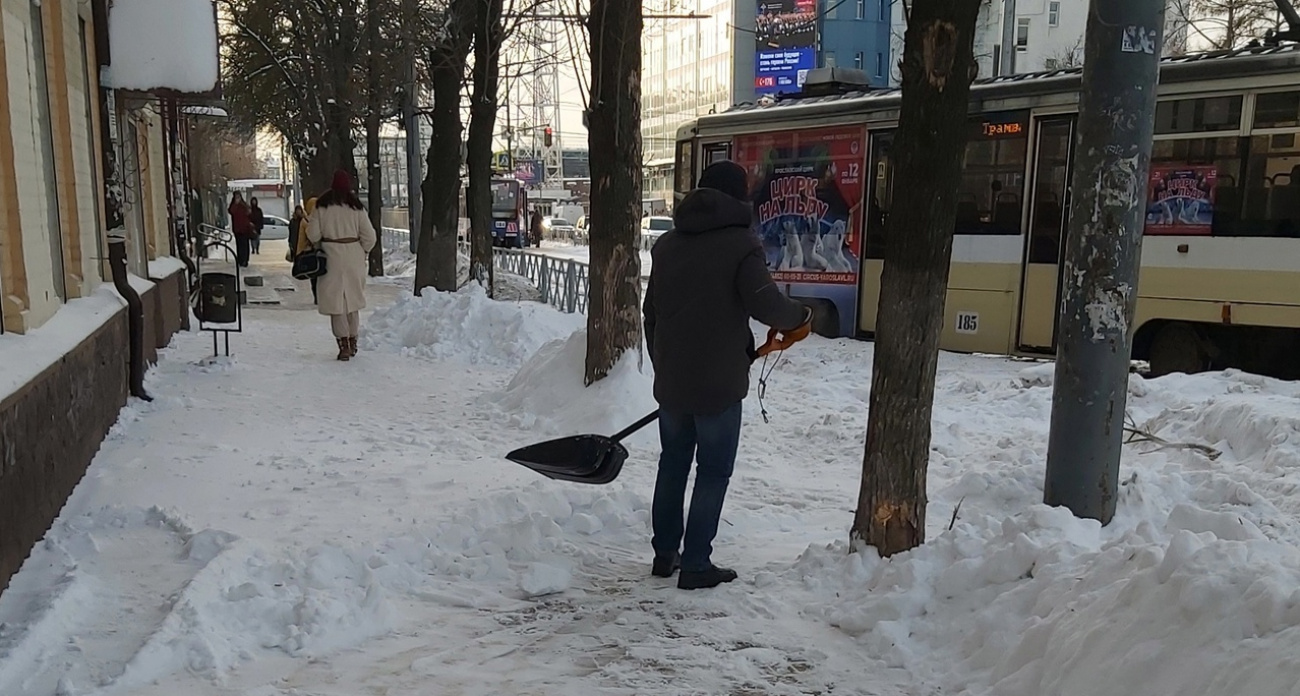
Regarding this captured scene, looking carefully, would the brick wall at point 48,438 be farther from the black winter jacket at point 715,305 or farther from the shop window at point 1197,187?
the shop window at point 1197,187

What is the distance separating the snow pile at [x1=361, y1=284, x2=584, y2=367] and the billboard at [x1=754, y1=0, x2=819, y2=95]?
1497 inches

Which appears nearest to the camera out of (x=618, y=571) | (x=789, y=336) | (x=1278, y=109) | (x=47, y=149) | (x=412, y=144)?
(x=789, y=336)

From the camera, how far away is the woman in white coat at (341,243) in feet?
32.4

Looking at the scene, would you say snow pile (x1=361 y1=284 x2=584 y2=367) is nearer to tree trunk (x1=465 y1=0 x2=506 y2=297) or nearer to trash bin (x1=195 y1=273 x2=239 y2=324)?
trash bin (x1=195 y1=273 x2=239 y2=324)

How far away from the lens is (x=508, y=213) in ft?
138

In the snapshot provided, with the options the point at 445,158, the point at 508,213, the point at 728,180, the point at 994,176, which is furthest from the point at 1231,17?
the point at 508,213

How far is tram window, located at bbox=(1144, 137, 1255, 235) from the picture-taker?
905 cm

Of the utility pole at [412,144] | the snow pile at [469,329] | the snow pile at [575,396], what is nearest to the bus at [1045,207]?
the snow pile at [575,396]

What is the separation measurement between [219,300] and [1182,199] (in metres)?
9.07

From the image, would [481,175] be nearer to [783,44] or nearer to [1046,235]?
[1046,235]

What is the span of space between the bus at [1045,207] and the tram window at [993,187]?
0.05 ft

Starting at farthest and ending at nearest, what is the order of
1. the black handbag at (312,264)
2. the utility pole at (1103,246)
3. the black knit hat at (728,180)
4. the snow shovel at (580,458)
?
the black handbag at (312,264) < the snow shovel at (580,458) < the utility pole at (1103,246) < the black knit hat at (728,180)

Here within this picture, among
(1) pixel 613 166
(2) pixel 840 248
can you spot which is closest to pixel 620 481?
(1) pixel 613 166

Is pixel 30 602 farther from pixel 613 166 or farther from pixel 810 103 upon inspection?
pixel 810 103
